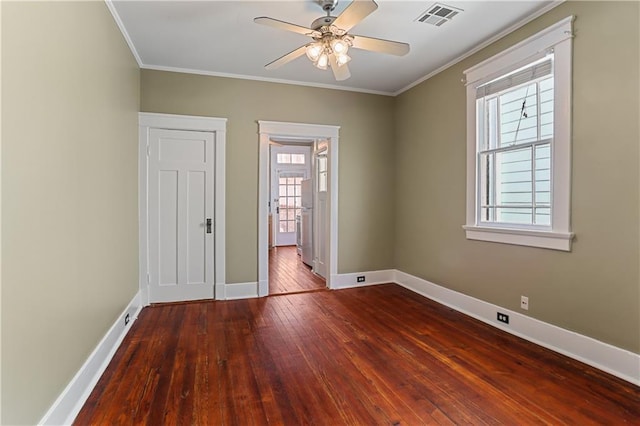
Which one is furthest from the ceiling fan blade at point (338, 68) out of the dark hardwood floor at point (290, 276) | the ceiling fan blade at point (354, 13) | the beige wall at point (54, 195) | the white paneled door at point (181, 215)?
the dark hardwood floor at point (290, 276)

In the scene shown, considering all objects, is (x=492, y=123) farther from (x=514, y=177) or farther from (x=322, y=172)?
(x=322, y=172)

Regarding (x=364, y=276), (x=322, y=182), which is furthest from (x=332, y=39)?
(x=364, y=276)

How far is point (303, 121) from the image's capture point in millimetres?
4449

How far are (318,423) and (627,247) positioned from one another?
7.60 feet

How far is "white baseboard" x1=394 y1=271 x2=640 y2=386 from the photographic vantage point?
7.43ft

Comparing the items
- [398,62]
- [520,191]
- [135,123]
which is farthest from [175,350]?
[398,62]

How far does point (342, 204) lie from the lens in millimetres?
4688

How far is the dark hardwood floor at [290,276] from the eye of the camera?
4.67 m

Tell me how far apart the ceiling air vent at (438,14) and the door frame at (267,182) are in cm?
190

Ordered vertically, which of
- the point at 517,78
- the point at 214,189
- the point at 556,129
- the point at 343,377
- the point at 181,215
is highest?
the point at 517,78

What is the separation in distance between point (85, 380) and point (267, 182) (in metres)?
2.80

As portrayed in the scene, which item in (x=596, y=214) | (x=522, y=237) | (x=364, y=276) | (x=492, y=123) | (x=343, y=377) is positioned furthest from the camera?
(x=364, y=276)

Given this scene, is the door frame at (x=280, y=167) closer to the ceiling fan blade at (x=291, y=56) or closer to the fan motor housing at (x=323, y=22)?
the ceiling fan blade at (x=291, y=56)

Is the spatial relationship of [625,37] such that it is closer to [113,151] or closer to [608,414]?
[608,414]
